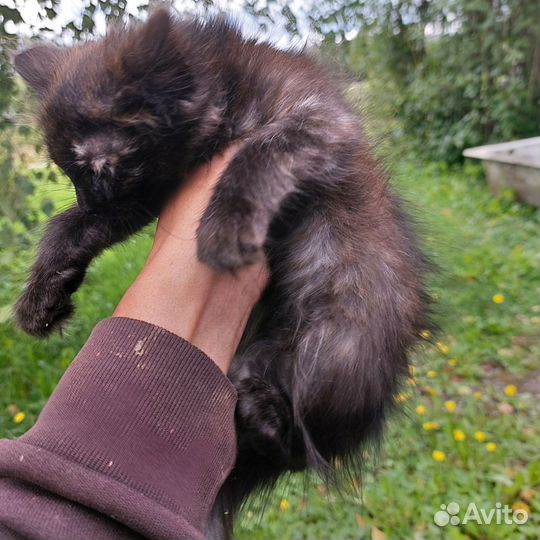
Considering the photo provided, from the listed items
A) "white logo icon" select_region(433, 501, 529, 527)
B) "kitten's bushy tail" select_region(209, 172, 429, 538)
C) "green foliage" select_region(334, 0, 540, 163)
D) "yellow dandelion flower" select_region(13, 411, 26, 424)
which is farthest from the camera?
"green foliage" select_region(334, 0, 540, 163)

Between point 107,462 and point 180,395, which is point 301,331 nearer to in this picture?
point 180,395

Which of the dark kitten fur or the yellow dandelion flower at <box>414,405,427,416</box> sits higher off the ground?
the dark kitten fur

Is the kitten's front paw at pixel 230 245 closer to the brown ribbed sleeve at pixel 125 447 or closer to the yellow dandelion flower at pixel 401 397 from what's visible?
the brown ribbed sleeve at pixel 125 447

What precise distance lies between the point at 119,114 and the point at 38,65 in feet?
1.73

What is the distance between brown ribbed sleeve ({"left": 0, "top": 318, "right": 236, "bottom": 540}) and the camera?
96cm

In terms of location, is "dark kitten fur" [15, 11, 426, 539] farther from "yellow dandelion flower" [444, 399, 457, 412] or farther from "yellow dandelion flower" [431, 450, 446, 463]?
"yellow dandelion flower" [444, 399, 457, 412]

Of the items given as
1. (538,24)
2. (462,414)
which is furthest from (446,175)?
(462,414)

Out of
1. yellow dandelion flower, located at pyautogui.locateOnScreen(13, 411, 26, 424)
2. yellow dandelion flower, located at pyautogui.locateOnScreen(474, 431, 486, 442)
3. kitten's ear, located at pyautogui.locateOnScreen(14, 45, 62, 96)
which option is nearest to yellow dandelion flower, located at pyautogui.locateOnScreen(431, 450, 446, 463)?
yellow dandelion flower, located at pyautogui.locateOnScreen(474, 431, 486, 442)

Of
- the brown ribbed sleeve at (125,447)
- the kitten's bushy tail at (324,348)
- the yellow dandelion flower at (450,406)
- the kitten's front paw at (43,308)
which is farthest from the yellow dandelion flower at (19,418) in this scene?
the yellow dandelion flower at (450,406)

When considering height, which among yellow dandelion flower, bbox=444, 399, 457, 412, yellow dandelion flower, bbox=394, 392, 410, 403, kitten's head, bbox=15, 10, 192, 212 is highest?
kitten's head, bbox=15, 10, 192, 212

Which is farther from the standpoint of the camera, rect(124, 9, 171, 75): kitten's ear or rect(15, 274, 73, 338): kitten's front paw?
rect(15, 274, 73, 338): kitten's front paw

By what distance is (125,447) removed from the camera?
106 centimetres

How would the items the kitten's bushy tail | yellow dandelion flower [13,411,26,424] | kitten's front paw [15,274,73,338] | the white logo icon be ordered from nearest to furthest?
the kitten's bushy tail
kitten's front paw [15,274,73,338]
the white logo icon
yellow dandelion flower [13,411,26,424]

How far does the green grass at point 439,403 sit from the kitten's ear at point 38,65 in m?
0.61
